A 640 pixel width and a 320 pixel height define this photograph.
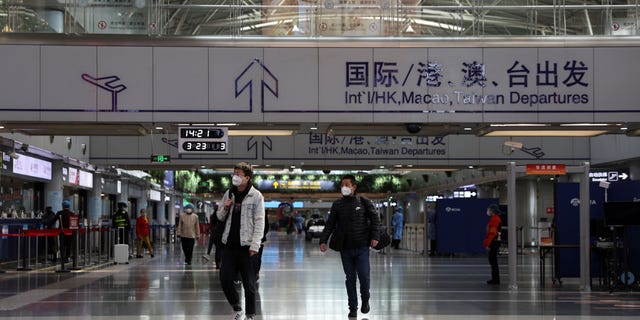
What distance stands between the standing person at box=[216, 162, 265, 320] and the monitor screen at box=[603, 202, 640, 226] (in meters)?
7.95

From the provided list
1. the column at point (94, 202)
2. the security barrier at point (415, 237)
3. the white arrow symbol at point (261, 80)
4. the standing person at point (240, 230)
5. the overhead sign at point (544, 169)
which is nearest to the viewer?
the standing person at point (240, 230)

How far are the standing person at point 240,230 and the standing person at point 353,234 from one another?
1762mm

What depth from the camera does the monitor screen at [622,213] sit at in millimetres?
16250

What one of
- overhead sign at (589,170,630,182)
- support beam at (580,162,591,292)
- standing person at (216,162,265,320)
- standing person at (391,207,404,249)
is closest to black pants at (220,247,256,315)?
standing person at (216,162,265,320)

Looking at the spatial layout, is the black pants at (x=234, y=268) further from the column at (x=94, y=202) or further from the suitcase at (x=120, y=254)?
the column at (x=94, y=202)

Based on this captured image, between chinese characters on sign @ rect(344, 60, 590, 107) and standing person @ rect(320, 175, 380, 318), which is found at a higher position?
chinese characters on sign @ rect(344, 60, 590, 107)

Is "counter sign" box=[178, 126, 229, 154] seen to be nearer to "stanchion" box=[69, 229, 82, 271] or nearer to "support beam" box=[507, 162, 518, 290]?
"support beam" box=[507, 162, 518, 290]

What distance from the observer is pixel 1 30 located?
53.0ft

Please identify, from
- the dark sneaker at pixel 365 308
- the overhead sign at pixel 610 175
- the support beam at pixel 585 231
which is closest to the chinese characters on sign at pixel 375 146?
the overhead sign at pixel 610 175

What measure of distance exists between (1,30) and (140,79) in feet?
7.98

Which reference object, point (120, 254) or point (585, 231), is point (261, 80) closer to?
point (585, 231)

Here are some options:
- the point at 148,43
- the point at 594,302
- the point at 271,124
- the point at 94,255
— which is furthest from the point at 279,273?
the point at 94,255

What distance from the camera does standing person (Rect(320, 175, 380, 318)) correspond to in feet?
40.0

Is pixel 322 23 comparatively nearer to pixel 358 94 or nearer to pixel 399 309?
pixel 358 94
